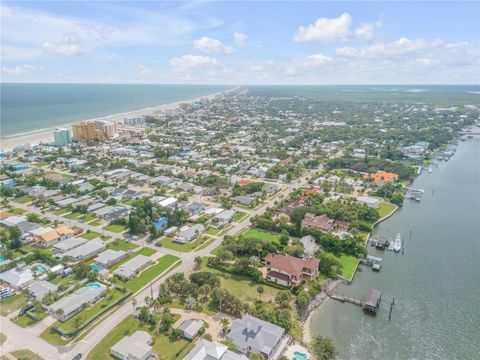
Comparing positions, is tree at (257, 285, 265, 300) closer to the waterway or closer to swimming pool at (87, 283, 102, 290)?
the waterway

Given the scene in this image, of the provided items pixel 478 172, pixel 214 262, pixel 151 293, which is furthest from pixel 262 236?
pixel 478 172

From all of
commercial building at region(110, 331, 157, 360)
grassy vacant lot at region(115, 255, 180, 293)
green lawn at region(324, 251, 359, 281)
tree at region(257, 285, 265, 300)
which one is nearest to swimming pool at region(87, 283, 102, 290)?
grassy vacant lot at region(115, 255, 180, 293)

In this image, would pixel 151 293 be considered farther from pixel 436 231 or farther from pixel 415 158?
pixel 415 158

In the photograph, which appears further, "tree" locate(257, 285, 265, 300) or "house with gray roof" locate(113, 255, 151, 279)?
"house with gray roof" locate(113, 255, 151, 279)

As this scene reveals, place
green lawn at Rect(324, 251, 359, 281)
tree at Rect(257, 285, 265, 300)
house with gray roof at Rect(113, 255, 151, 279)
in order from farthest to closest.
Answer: green lawn at Rect(324, 251, 359, 281), house with gray roof at Rect(113, 255, 151, 279), tree at Rect(257, 285, 265, 300)

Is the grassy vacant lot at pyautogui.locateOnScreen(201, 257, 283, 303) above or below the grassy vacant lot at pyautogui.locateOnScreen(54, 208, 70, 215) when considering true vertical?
below

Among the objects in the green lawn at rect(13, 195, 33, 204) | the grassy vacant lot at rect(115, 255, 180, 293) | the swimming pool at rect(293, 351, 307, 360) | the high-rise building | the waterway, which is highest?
the high-rise building

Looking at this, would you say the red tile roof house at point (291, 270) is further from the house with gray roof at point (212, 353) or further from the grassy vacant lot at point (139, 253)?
the grassy vacant lot at point (139, 253)

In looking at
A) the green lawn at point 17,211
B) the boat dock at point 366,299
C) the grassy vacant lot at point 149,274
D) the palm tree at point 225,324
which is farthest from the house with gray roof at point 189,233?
the green lawn at point 17,211
